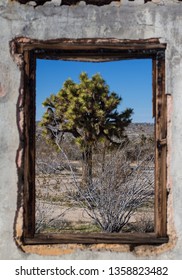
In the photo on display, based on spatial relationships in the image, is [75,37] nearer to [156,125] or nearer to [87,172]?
[156,125]

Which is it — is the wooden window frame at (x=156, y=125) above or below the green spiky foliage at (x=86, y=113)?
below

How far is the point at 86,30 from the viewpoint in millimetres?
4207

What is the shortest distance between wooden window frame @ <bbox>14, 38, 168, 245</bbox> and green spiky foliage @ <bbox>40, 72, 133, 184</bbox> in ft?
35.3

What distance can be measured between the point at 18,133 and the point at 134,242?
1315mm

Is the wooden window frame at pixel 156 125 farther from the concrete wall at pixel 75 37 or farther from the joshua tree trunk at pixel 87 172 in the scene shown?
the joshua tree trunk at pixel 87 172

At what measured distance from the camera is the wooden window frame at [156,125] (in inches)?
165

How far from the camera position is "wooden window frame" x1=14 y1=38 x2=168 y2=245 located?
420 centimetres

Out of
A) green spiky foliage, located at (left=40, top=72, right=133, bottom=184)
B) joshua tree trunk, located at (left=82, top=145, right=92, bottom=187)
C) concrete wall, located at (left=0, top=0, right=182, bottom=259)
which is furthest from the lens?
green spiky foliage, located at (left=40, top=72, right=133, bottom=184)

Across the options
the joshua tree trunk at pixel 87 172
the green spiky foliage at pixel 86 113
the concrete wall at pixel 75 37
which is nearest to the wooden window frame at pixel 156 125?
the concrete wall at pixel 75 37

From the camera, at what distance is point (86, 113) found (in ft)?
53.3

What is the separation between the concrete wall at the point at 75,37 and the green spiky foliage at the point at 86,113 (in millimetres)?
10812

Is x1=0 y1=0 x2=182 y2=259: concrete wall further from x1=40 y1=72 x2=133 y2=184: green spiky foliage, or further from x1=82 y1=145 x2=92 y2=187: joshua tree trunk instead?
x1=40 y1=72 x2=133 y2=184: green spiky foliage

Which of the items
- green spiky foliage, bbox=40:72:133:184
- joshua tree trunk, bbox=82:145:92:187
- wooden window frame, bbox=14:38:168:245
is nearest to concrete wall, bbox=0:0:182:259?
wooden window frame, bbox=14:38:168:245
